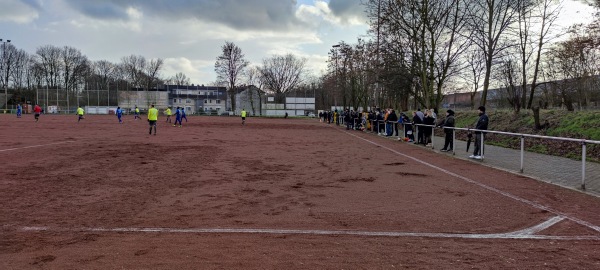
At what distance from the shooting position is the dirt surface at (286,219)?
161 inches

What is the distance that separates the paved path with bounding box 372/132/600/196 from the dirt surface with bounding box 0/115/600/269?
0.69 m

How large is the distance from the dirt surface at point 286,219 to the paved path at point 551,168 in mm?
688

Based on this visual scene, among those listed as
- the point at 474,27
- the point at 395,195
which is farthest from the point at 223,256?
the point at 474,27

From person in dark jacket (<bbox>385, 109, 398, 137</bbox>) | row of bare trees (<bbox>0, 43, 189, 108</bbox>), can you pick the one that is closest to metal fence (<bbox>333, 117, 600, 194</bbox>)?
person in dark jacket (<bbox>385, 109, 398, 137</bbox>)

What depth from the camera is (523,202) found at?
688 cm

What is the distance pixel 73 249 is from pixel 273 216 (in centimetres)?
253

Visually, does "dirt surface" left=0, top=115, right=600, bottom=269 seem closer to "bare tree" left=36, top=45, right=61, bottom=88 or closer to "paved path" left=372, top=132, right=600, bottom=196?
"paved path" left=372, top=132, right=600, bottom=196

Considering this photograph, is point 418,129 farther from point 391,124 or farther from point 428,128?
point 391,124

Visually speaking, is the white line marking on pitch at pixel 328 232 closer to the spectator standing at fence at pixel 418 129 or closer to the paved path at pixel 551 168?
the paved path at pixel 551 168

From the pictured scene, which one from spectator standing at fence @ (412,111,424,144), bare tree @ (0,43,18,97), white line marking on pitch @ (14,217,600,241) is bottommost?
white line marking on pitch @ (14,217,600,241)

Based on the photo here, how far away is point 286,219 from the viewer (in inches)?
221

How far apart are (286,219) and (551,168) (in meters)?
8.54

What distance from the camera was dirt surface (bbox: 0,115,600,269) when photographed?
4.09 m

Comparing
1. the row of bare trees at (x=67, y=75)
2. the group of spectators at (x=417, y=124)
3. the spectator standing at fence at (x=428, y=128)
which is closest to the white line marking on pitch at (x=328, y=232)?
the group of spectators at (x=417, y=124)
